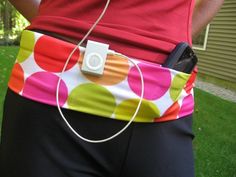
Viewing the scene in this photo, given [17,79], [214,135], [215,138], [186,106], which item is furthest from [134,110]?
[214,135]

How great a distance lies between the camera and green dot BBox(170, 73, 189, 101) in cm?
126

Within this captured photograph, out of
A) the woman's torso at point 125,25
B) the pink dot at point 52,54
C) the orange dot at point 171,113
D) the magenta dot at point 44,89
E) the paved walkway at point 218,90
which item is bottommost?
the paved walkway at point 218,90

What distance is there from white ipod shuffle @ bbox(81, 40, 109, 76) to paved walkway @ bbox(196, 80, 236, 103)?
9.59 m

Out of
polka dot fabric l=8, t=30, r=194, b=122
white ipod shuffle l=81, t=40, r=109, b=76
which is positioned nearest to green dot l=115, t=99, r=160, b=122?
polka dot fabric l=8, t=30, r=194, b=122

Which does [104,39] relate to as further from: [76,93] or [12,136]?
[12,136]

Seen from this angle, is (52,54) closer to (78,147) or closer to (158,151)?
(78,147)

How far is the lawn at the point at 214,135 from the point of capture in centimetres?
533

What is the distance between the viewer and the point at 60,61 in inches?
48.3

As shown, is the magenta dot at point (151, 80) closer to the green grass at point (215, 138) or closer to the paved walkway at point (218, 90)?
the green grass at point (215, 138)

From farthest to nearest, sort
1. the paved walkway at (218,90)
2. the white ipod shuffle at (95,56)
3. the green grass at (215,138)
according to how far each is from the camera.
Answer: the paved walkway at (218,90) → the green grass at (215,138) → the white ipod shuffle at (95,56)

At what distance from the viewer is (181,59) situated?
1.30 m

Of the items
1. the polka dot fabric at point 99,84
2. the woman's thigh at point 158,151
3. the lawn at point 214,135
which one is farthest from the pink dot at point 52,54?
the lawn at point 214,135

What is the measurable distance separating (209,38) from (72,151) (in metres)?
13.9

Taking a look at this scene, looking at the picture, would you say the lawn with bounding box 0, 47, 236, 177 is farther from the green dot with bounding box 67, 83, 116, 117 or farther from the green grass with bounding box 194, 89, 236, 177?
the green dot with bounding box 67, 83, 116, 117
